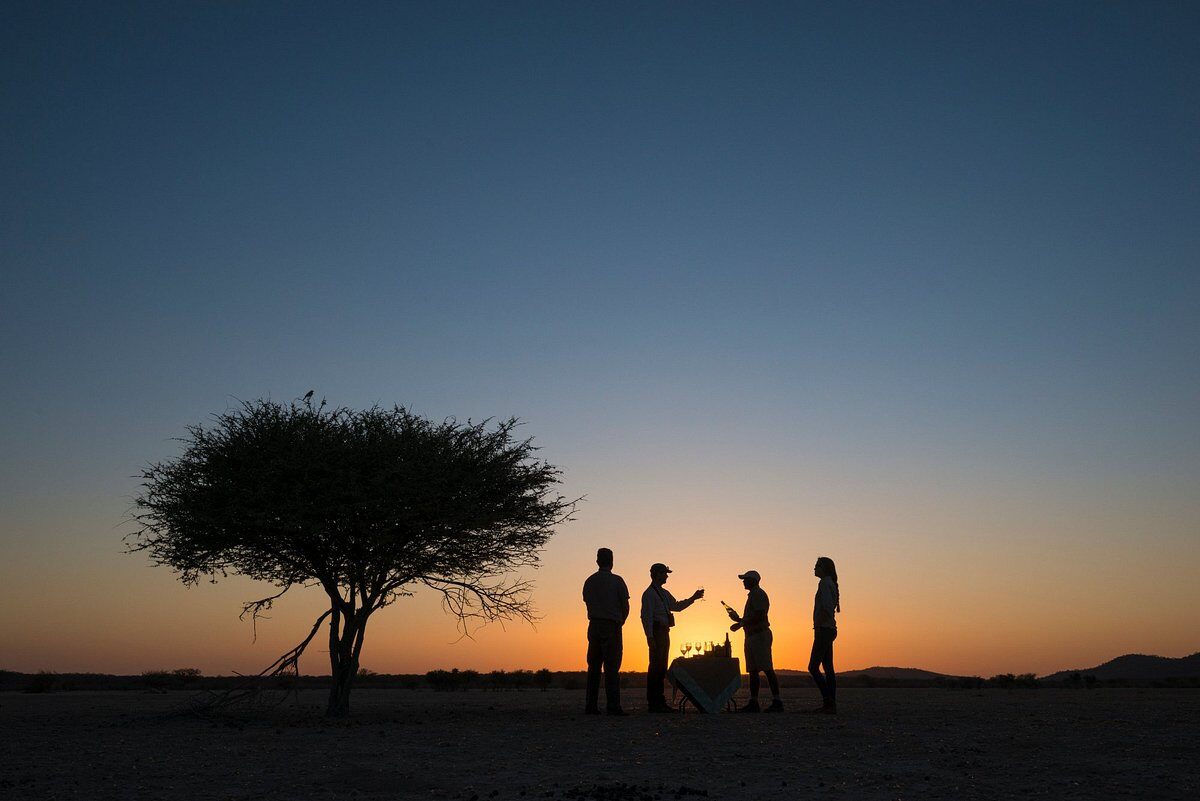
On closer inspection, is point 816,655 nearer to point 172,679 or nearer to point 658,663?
point 658,663

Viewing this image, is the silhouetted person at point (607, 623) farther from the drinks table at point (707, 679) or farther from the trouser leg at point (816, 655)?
the trouser leg at point (816, 655)

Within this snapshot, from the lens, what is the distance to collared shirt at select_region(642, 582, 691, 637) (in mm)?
18297

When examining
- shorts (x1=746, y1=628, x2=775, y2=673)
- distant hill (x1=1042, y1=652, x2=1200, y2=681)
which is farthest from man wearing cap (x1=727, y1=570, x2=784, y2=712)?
distant hill (x1=1042, y1=652, x2=1200, y2=681)

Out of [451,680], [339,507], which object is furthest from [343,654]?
[451,680]

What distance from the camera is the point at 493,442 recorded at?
20.6 metres

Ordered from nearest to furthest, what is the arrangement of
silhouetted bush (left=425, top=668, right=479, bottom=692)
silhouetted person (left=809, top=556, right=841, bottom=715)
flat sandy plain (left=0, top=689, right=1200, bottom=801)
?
flat sandy plain (left=0, top=689, right=1200, bottom=801) < silhouetted person (left=809, top=556, right=841, bottom=715) < silhouetted bush (left=425, top=668, right=479, bottom=692)

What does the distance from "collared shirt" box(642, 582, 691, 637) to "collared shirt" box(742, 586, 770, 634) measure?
4.07 ft

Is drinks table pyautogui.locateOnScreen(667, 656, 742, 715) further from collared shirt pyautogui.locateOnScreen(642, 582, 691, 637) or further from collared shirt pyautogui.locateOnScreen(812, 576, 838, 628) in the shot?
collared shirt pyautogui.locateOnScreen(812, 576, 838, 628)

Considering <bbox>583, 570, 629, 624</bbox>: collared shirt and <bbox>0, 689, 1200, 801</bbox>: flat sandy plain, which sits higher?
<bbox>583, 570, 629, 624</bbox>: collared shirt

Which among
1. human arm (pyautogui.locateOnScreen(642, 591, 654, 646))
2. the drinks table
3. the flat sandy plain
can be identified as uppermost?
human arm (pyautogui.locateOnScreen(642, 591, 654, 646))

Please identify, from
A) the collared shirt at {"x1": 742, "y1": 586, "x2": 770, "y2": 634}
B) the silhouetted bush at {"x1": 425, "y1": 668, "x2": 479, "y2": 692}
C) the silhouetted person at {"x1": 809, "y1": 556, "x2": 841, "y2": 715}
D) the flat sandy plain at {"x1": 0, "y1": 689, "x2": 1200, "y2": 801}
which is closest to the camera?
the flat sandy plain at {"x1": 0, "y1": 689, "x2": 1200, "y2": 801}

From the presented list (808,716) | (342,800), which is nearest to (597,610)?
(808,716)

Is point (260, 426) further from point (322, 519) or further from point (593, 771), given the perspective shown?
point (593, 771)

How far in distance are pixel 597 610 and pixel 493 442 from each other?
4.69 metres
